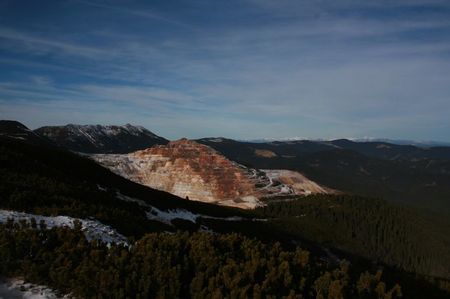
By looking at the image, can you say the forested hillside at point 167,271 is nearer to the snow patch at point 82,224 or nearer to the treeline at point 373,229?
the snow patch at point 82,224

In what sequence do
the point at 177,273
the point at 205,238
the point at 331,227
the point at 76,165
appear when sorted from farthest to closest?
the point at 331,227
the point at 76,165
the point at 205,238
the point at 177,273

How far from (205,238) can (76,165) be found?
2247 inches

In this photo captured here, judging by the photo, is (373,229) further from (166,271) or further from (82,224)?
(166,271)

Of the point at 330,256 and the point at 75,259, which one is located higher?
the point at 75,259

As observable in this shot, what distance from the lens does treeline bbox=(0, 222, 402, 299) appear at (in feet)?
43.8

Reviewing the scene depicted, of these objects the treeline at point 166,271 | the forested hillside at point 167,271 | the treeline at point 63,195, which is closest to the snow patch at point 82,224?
the treeline at point 63,195

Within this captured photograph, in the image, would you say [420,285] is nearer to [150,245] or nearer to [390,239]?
[150,245]

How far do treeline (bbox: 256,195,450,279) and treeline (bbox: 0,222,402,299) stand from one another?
347ft

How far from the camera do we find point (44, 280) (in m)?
14.3

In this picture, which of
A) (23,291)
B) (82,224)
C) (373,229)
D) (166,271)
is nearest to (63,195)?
(82,224)

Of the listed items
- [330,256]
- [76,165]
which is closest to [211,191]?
[330,256]

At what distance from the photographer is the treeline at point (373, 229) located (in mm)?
134750

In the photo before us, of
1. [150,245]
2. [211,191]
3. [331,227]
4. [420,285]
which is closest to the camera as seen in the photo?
[150,245]

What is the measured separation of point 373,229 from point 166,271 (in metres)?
156
